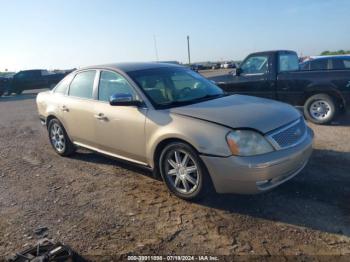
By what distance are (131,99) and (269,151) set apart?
1.86 meters

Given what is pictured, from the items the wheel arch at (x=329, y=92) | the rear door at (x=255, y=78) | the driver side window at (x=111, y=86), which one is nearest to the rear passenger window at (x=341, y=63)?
the wheel arch at (x=329, y=92)

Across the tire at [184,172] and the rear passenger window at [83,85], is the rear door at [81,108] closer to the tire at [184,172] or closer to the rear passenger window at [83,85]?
the rear passenger window at [83,85]

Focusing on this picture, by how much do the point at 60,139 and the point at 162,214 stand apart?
318cm

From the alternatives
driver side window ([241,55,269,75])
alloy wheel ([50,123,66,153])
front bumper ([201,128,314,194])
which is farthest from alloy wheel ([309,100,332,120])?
alloy wheel ([50,123,66,153])

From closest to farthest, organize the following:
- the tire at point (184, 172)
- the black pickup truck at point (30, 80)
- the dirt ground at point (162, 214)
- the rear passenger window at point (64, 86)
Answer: the dirt ground at point (162, 214) → the tire at point (184, 172) → the rear passenger window at point (64, 86) → the black pickup truck at point (30, 80)

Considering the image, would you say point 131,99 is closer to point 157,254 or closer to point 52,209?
point 52,209

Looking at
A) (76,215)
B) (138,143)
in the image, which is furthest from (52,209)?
(138,143)

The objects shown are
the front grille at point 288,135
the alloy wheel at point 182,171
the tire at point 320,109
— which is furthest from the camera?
the tire at point 320,109

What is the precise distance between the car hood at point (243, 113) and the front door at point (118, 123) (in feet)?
1.92

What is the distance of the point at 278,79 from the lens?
321 inches

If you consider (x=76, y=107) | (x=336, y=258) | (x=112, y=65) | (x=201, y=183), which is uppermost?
(x=112, y=65)

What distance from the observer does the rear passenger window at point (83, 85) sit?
17.4 ft

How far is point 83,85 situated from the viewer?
216 inches

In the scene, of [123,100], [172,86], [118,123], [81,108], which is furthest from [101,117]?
[172,86]
